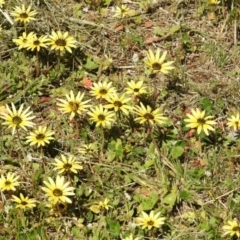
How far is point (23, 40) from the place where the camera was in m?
3.96

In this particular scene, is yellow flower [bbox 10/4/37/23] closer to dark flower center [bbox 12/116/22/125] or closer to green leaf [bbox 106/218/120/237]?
dark flower center [bbox 12/116/22/125]

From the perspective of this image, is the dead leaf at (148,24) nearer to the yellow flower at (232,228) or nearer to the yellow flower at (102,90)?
the yellow flower at (102,90)

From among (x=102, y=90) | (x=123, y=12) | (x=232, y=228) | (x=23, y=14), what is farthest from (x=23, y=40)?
(x=232, y=228)

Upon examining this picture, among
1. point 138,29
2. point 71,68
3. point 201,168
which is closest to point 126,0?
point 138,29

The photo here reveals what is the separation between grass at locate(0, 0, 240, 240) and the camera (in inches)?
130

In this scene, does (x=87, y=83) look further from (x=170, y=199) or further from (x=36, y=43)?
(x=170, y=199)

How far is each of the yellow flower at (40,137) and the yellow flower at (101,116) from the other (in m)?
0.23

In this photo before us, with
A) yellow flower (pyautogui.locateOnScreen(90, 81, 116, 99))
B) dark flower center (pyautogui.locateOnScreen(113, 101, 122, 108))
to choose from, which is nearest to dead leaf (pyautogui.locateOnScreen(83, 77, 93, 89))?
yellow flower (pyautogui.locateOnScreen(90, 81, 116, 99))

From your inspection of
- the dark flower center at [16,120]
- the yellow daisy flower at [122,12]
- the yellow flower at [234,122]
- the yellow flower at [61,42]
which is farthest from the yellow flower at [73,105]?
the yellow daisy flower at [122,12]

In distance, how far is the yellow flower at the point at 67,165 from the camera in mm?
3322

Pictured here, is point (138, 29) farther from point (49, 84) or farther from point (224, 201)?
point (224, 201)

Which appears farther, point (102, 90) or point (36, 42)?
point (36, 42)

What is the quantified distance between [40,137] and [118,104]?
43 centimetres

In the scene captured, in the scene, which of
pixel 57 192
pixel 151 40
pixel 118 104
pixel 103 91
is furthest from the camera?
pixel 151 40
